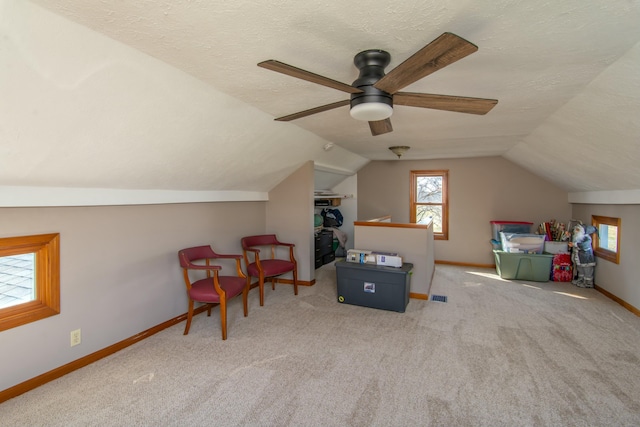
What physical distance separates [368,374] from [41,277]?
8.44 ft

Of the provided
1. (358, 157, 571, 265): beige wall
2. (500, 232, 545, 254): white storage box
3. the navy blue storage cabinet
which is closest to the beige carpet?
the navy blue storage cabinet

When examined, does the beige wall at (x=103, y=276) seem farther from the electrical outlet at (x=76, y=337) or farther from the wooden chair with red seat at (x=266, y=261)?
the wooden chair with red seat at (x=266, y=261)

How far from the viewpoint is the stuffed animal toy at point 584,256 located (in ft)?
15.0

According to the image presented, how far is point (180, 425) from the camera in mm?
1918

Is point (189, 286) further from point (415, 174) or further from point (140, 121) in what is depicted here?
point (415, 174)

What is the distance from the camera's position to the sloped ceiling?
144 centimetres

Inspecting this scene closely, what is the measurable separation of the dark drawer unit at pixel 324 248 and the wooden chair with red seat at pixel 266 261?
38.7 inches

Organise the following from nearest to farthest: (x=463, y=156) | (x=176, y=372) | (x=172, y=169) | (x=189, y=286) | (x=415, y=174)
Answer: (x=176, y=372) → (x=172, y=169) → (x=189, y=286) → (x=463, y=156) → (x=415, y=174)

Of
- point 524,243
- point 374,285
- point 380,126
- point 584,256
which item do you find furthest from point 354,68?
point 584,256

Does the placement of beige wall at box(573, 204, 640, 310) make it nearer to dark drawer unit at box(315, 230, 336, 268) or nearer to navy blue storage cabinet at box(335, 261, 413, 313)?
navy blue storage cabinet at box(335, 261, 413, 313)

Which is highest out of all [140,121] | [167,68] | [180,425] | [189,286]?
[167,68]

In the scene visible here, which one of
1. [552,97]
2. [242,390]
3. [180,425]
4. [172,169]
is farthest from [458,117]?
[180,425]

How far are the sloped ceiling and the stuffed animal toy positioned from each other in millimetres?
1120

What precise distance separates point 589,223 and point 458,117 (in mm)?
3353
